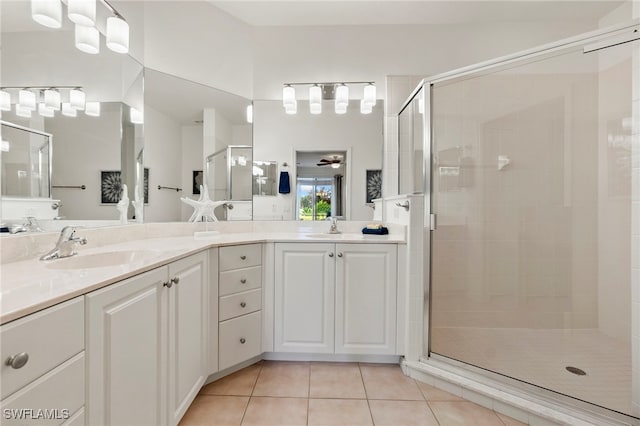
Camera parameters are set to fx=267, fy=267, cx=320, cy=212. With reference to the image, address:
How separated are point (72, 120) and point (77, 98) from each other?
13 cm

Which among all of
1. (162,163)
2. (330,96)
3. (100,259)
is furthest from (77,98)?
(330,96)

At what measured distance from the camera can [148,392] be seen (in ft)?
3.33

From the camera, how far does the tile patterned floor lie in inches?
55.0

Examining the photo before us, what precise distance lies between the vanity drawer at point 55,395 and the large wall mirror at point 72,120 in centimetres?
84

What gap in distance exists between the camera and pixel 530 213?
6.72ft

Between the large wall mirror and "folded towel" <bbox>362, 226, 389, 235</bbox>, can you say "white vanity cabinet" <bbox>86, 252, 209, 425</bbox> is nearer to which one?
the large wall mirror

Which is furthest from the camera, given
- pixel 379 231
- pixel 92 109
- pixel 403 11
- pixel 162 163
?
pixel 403 11

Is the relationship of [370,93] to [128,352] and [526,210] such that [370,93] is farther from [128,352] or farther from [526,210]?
[128,352]

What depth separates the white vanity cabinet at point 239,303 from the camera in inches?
65.1

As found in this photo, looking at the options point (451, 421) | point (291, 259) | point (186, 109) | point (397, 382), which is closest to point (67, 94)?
point (186, 109)

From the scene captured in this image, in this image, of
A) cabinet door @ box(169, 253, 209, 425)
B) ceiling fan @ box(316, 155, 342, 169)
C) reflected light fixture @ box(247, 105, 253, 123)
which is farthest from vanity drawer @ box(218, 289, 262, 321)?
reflected light fixture @ box(247, 105, 253, 123)

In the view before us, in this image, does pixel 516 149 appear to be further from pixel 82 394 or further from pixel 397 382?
pixel 82 394

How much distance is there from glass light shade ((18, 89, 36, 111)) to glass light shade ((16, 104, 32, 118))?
0.4 inches

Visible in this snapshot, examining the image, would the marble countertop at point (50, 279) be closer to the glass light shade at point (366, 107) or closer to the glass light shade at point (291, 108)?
the glass light shade at point (291, 108)
